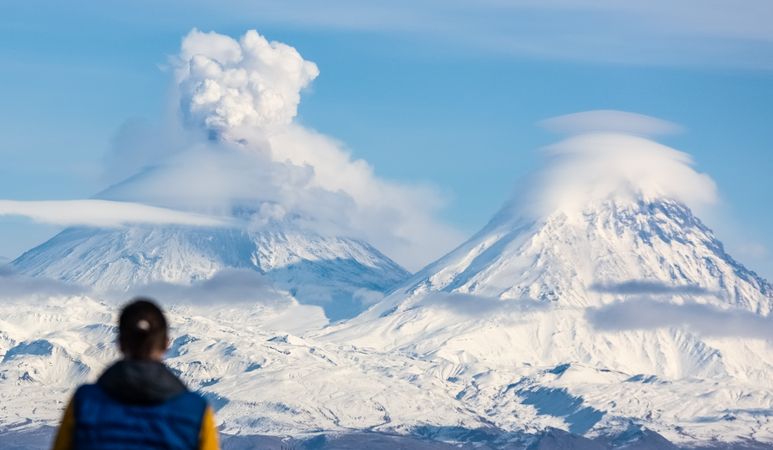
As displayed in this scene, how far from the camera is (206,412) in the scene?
1151 centimetres

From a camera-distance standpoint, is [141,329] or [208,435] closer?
[208,435]

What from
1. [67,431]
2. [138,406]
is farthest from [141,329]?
[67,431]

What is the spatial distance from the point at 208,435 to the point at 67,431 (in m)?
0.89

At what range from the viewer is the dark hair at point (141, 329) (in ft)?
37.7

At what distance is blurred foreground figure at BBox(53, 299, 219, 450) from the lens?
11.3 metres

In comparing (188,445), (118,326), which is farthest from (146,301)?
(188,445)

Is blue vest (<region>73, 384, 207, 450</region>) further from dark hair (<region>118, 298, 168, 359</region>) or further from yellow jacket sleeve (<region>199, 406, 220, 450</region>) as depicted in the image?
dark hair (<region>118, 298, 168, 359</region>)

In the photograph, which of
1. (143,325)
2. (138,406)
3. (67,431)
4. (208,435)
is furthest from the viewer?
(143,325)

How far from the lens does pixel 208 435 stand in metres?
11.3

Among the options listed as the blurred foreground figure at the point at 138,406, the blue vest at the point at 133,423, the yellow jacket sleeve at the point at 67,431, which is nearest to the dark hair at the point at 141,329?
the blurred foreground figure at the point at 138,406

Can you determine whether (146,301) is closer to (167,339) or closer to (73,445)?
(167,339)

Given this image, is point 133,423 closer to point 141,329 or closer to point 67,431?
point 67,431

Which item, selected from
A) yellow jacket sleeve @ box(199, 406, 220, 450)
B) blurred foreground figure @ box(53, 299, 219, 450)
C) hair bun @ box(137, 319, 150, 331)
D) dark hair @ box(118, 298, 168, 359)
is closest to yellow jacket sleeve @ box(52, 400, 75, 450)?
blurred foreground figure @ box(53, 299, 219, 450)

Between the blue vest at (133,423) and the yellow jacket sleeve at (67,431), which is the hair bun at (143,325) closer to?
the blue vest at (133,423)
